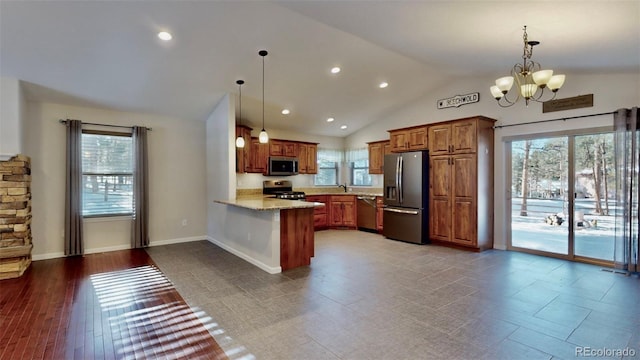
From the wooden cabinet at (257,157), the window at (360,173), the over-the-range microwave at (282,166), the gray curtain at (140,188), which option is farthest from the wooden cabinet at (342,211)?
the gray curtain at (140,188)

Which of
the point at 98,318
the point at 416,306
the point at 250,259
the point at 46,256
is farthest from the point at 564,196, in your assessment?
the point at 46,256

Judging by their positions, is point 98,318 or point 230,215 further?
point 230,215

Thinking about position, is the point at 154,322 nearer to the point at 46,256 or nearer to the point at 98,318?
the point at 98,318

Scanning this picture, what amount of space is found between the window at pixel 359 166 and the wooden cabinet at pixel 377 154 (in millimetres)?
418

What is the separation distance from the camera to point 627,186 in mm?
4105

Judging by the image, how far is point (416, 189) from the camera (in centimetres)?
589

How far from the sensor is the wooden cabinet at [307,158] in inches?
296

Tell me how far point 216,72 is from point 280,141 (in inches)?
107

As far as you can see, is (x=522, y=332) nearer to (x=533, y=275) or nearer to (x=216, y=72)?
(x=533, y=275)

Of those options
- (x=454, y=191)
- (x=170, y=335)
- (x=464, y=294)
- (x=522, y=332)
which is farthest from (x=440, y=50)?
(x=170, y=335)

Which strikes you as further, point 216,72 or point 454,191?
point 454,191

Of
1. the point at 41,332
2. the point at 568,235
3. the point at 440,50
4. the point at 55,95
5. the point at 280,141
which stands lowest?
the point at 41,332

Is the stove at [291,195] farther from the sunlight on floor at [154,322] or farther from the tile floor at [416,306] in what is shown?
the sunlight on floor at [154,322]

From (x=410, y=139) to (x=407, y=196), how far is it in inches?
46.0
